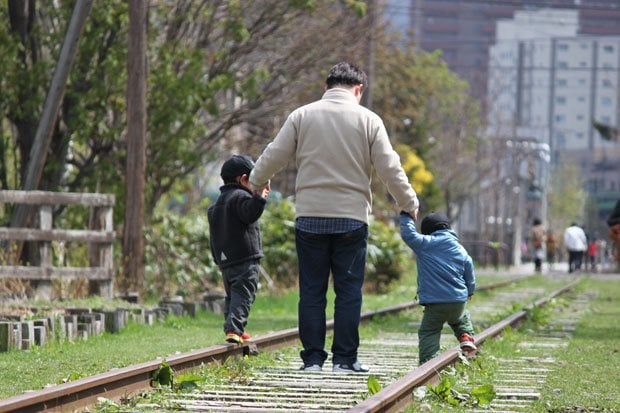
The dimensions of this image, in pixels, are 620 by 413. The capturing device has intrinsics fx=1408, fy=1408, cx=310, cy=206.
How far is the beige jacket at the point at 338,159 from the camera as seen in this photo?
30.3ft

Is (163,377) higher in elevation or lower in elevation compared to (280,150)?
lower

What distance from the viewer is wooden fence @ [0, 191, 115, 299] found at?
16234mm

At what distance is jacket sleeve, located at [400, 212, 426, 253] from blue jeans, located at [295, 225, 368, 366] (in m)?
0.42

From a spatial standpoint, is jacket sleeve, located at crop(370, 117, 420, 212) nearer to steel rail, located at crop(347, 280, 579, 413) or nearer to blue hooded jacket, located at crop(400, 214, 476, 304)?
blue hooded jacket, located at crop(400, 214, 476, 304)

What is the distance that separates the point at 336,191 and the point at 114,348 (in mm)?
3086

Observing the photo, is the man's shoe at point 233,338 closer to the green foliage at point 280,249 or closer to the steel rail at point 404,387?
the steel rail at point 404,387

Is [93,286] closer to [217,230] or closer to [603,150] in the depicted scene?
[217,230]

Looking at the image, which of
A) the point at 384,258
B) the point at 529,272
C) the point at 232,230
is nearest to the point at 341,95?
the point at 232,230

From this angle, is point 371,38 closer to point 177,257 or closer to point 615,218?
point 177,257

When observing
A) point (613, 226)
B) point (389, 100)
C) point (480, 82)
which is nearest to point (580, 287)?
point (389, 100)

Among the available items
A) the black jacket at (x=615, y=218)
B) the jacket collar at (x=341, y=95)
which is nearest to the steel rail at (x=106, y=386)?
the jacket collar at (x=341, y=95)

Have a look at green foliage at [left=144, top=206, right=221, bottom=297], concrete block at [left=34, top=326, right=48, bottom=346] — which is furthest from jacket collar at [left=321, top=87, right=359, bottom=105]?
green foliage at [left=144, top=206, right=221, bottom=297]

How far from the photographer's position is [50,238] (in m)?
16.4

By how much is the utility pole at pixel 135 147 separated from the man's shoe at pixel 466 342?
→ 8.18 m
